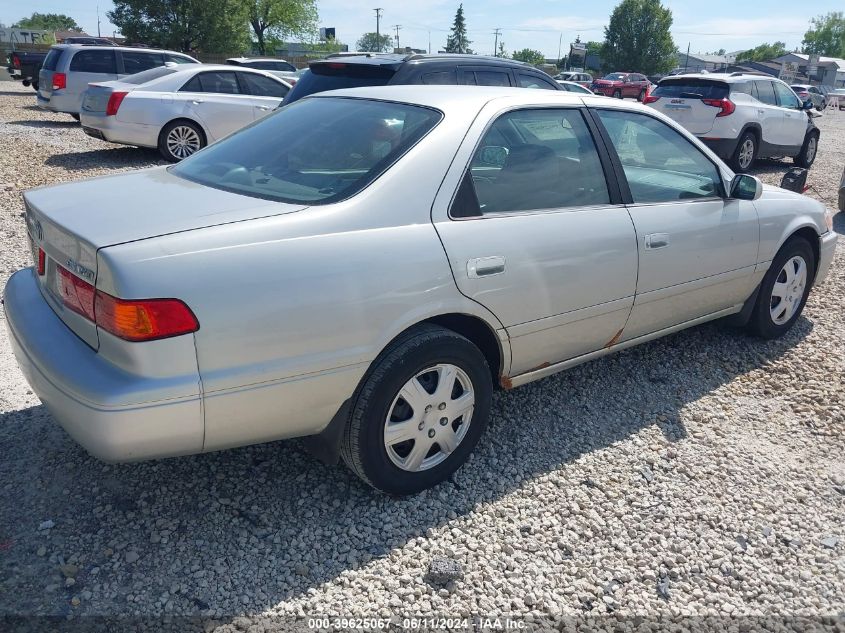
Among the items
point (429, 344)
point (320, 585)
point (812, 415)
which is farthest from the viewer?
point (812, 415)

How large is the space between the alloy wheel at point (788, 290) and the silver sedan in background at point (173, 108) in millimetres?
8343

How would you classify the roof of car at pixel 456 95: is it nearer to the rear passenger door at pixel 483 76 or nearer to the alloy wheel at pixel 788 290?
the alloy wheel at pixel 788 290

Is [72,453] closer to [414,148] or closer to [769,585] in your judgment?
[414,148]

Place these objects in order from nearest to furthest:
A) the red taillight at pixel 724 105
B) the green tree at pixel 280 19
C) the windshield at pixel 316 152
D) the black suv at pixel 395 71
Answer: the windshield at pixel 316 152
the black suv at pixel 395 71
the red taillight at pixel 724 105
the green tree at pixel 280 19

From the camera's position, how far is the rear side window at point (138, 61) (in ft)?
48.6

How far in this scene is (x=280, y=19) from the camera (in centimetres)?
6062

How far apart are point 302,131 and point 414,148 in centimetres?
71

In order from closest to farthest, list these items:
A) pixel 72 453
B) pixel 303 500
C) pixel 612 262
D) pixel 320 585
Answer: pixel 320 585
pixel 303 500
pixel 72 453
pixel 612 262

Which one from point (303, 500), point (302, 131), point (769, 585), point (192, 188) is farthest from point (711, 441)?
point (192, 188)

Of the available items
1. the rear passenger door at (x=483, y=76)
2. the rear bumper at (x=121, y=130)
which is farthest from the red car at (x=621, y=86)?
the rear passenger door at (x=483, y=76)

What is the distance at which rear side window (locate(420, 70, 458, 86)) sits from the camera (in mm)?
6316

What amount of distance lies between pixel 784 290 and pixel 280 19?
63.0 meters

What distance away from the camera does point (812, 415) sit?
3928mm

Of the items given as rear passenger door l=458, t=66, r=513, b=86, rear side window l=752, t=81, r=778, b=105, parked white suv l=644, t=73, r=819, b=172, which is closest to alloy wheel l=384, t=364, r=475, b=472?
rear passenger door l=458, t=66, r=513, b=86
